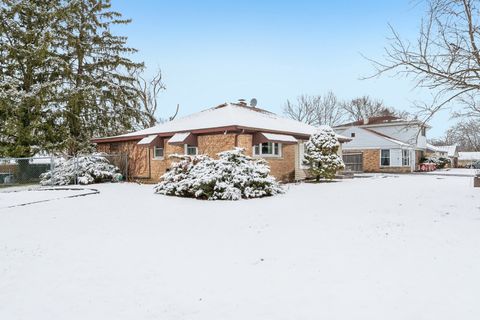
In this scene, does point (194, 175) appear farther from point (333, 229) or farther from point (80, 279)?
point (80, 279)

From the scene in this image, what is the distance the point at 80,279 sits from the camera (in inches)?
159

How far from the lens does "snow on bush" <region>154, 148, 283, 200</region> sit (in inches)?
442

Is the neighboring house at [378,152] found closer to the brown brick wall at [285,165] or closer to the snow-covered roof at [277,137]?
the brown brick wall at [285,165]

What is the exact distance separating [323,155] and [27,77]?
820 inches

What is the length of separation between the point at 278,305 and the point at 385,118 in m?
37.3

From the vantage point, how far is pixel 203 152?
16.5 metres

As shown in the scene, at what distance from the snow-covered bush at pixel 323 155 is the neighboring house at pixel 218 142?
1.08 meters

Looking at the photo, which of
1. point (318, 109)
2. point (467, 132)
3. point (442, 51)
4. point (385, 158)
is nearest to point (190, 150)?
point (442, 51)

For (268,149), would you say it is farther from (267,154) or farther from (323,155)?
(323,155)

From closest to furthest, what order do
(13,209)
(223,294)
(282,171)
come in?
(223,294)
(13,209)
(282,171)

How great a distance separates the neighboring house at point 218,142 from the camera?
51.4 feet

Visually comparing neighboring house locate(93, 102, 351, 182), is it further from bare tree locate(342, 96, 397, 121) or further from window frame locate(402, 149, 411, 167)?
bare tree locate(342, 96, 397, 121)

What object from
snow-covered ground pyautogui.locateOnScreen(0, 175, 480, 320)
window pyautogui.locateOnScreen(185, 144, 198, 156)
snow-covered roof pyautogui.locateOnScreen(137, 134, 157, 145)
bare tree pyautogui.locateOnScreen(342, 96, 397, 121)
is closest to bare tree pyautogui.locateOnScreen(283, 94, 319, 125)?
bare tree pyautogui.locateOnScreen(342, 96, 397, 121)

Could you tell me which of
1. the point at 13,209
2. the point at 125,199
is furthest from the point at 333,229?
the point at 13,209
